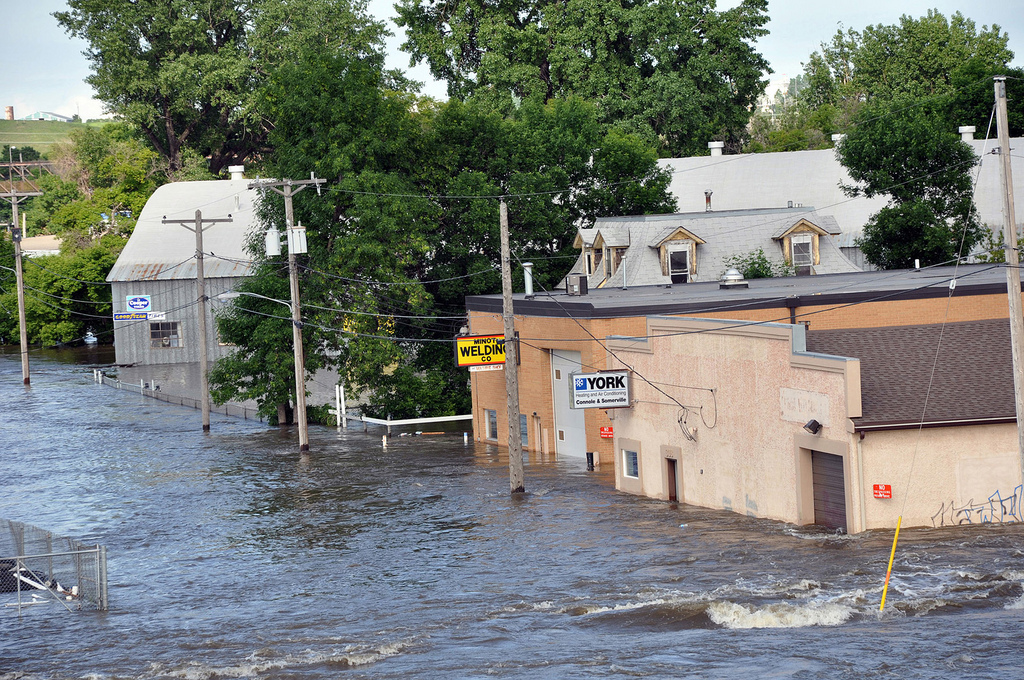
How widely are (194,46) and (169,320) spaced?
37.4 meters

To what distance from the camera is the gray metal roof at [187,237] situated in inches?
3263

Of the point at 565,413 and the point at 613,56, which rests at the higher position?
the point at 613,56

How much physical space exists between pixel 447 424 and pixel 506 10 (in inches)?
1622

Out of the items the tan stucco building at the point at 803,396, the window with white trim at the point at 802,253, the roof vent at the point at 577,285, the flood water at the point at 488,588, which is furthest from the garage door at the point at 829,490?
the window with white trim at the point at 802,253

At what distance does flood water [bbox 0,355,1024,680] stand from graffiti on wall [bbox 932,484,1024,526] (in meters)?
0.39

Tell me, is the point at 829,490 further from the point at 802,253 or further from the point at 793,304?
the point at 802,253

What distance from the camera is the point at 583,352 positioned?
44.9 meters

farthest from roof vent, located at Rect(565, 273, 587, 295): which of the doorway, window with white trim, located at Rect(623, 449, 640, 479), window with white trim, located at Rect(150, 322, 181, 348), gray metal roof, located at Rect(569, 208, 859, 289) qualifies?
window with white trim, located at Rect(150, 322, 181, 348)

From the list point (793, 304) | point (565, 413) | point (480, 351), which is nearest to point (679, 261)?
point (565, 413)

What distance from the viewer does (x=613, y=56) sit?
87.3 meters

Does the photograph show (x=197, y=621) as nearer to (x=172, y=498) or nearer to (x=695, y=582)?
(x=695, y=582)

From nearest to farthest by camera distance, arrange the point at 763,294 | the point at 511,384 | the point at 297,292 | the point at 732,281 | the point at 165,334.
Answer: the point at 511,384 → the point at 763,294 → the point at 732,281 → the point at 297,292 → the point at 165,334

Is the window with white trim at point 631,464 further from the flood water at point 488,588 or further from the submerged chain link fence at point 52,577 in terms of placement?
the submerged chain link fence at point 52,577

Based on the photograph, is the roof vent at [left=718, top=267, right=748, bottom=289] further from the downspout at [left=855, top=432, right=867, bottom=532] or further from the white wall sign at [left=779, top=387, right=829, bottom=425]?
the downspout at [left=855, top=432, right=867, bottom=532]
